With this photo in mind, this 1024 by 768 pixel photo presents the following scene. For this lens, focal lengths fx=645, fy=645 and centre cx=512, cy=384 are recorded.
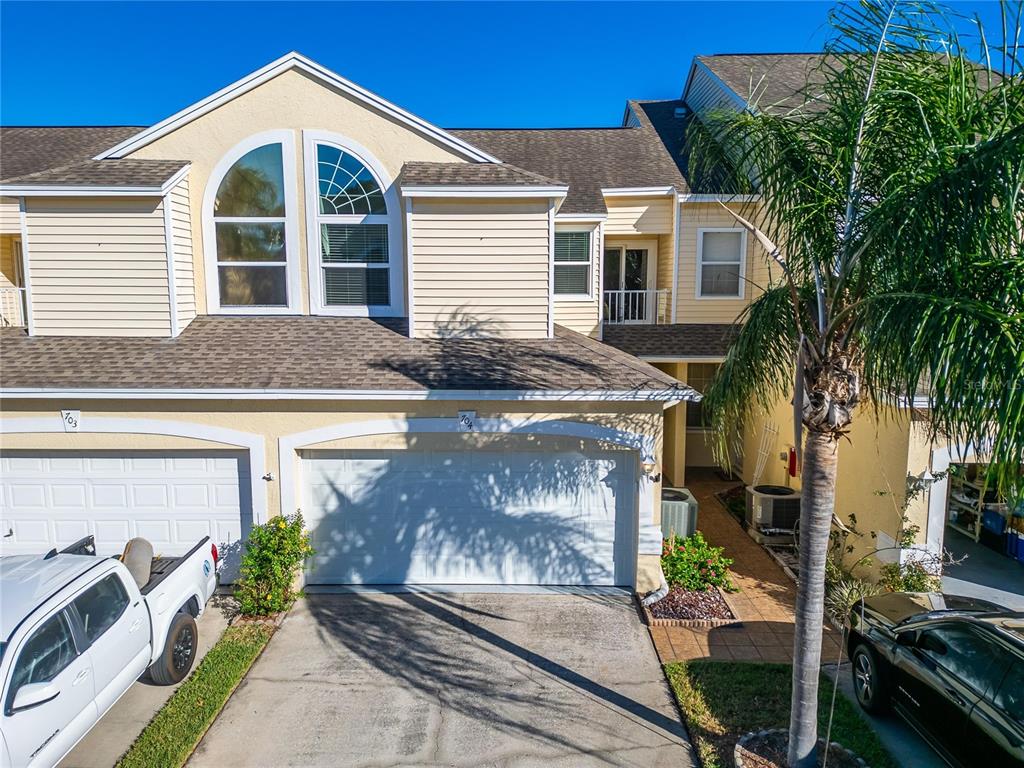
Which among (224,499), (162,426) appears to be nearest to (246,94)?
(162,426)

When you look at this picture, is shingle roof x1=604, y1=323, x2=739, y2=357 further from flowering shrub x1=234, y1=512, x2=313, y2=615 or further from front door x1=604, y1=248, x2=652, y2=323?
flowering shrub x1=234, y1=512, x2=313, y2=615

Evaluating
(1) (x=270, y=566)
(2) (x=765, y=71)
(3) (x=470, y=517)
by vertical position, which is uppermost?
(2) (x=765, y=71)

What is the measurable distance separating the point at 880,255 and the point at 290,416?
7.70 metres

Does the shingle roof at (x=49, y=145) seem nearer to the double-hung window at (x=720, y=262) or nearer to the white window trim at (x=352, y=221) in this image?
the white window trim at (x=352, y=221)

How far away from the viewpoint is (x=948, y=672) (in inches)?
232

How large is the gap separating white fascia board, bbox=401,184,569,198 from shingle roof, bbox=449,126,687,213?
211cm

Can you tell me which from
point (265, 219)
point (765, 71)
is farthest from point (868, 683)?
point (765, 71)

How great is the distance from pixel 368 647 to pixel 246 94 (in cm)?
939

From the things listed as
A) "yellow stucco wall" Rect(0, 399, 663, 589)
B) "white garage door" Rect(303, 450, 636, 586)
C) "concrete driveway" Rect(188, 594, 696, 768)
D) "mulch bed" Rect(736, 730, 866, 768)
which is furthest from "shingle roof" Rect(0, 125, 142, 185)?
"mulch bed" Rect(736, 730, 866, 768)

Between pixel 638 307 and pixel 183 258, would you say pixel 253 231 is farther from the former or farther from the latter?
pixel 638 307

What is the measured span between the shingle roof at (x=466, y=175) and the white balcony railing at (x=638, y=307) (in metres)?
4.58

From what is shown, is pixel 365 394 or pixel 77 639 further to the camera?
pixel 365 394

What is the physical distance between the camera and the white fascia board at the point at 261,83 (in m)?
11.2

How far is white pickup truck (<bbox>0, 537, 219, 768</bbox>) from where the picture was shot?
518cm
